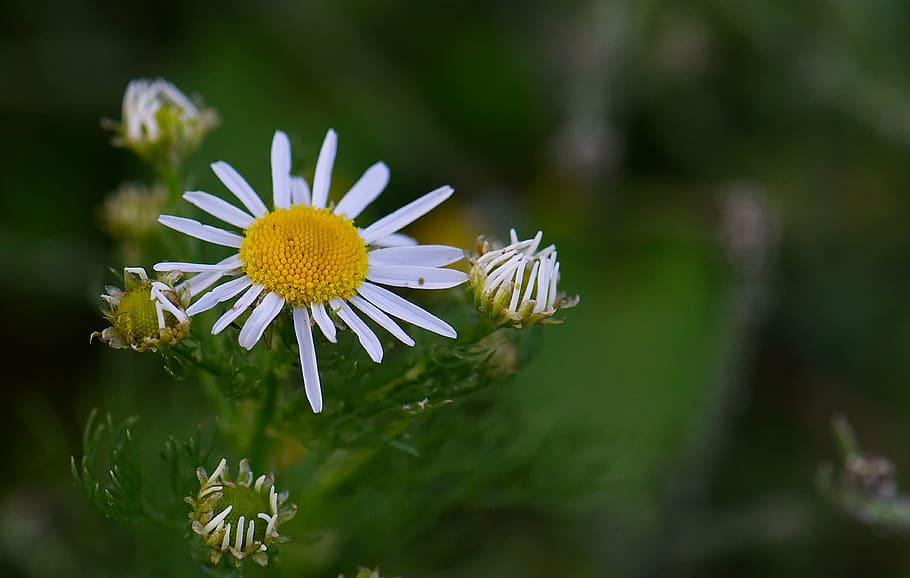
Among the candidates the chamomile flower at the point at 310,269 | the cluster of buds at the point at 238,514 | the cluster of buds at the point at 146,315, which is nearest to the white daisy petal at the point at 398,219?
the chamomile flower at the point at 310,269

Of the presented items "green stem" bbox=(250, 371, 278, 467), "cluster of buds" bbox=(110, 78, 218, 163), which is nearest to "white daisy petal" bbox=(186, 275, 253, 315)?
"green stem" bbox=(250, 371, 278, 467)

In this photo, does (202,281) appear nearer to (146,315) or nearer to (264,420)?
(146,315)

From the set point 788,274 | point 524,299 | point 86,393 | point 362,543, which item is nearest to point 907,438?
point 788,274

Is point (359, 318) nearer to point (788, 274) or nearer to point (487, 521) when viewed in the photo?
point (487, 521)

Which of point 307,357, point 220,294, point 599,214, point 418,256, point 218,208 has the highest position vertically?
point 599,214

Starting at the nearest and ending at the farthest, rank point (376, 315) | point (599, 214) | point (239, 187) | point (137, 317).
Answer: point (137, 317) → point (376, 315) → point (239, 187) → point (599, 214)

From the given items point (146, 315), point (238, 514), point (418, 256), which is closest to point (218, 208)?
point (146, 315)
